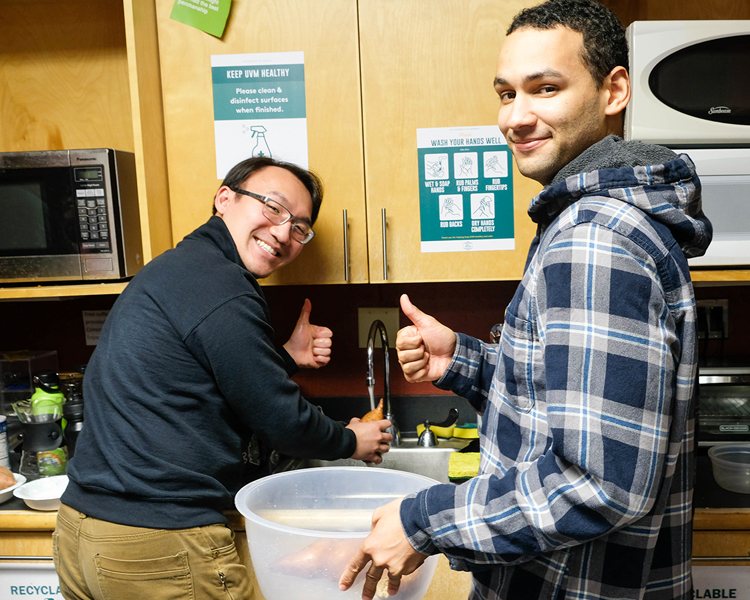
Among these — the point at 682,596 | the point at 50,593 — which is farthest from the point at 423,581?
the point at 50,593

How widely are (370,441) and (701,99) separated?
1168 millimetres

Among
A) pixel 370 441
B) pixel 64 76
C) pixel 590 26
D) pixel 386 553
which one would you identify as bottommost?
pixel 370 441

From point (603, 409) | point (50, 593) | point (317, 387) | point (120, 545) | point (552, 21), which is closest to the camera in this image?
point (603, 409)

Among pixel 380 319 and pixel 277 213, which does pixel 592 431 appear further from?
pixel 380 319

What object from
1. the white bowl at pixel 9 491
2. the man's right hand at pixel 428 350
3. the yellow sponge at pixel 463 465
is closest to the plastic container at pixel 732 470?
the yellow sponge at pixel 463 465

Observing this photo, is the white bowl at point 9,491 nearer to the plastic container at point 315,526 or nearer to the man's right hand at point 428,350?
the plastic container at point 315,526

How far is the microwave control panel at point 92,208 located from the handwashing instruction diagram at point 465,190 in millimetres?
842

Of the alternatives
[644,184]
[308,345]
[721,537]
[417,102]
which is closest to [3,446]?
[308,345]

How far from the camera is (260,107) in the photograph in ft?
5.19

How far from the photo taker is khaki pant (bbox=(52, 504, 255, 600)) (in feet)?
3.97

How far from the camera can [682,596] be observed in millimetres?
860

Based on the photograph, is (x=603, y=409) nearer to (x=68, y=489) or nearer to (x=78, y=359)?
(x=68, y=489)

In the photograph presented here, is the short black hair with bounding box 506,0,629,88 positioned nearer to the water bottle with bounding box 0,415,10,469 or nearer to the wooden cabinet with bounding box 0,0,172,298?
the wooden cabinet with bounding box 0,0,172,298

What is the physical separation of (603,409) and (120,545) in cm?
103
